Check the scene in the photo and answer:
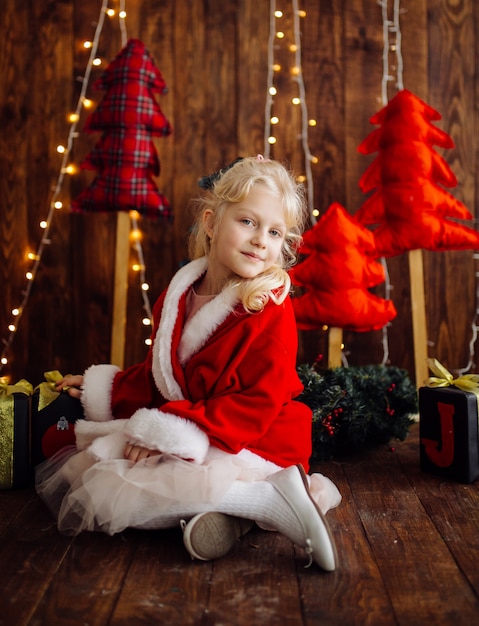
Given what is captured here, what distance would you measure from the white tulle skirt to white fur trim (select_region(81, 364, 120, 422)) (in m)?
0.27

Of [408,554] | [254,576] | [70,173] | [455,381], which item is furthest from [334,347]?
[70,173]

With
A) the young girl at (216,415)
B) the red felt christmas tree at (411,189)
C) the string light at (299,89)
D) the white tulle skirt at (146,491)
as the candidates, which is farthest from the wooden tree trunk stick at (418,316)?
the white tulle skirt at (146,491)

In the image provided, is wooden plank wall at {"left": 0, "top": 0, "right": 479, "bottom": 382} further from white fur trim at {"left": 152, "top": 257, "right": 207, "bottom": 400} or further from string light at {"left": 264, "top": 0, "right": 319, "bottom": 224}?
white fur trim at {"left": 152, "top": 257, "right": 207, "bottom": 400}

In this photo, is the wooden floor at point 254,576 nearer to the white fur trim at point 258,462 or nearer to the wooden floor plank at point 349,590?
the wooden floor plank at point 349,590

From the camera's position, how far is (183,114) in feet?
8.54

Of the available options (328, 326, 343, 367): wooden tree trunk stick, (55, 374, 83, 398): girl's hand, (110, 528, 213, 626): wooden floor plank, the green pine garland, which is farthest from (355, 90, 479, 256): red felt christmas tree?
(110, 528, 213, 626): wooden floor plank

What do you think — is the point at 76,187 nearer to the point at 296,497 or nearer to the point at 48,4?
the point at 48,4

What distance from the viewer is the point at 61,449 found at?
1.62 meters

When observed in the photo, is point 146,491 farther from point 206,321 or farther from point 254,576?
point 206,321

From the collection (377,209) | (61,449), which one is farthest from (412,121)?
(61,449)

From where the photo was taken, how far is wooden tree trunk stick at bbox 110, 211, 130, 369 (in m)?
2.38

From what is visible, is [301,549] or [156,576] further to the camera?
[301,549]

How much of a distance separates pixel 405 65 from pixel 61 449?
209 cm

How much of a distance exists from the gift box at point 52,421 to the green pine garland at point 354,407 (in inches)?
27.2
